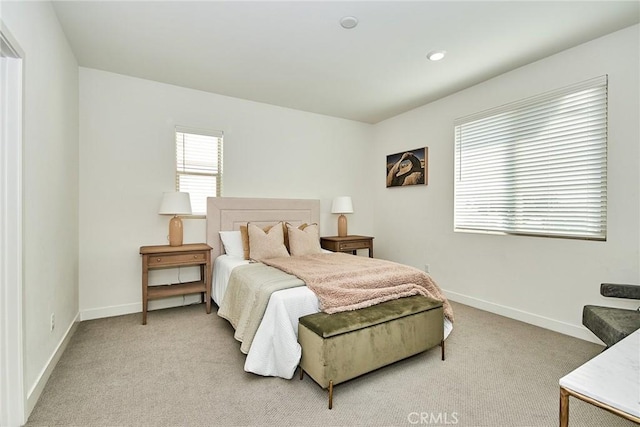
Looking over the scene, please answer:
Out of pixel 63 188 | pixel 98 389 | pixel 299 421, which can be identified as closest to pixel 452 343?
pixel 299 421

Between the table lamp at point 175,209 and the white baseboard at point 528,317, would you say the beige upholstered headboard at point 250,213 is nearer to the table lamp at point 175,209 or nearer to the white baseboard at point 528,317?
the table lamp at point 175,209

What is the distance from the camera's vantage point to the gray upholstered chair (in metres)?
1.99

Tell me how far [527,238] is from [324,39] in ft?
9.65

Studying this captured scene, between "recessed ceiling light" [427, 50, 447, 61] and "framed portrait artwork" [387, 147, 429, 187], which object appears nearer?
"recessed ceiling light" [427, 50, 447, 61]

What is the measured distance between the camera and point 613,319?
7.04 feet

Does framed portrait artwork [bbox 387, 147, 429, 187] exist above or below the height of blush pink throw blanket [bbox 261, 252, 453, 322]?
above

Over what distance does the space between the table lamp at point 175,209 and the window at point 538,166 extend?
11.3 ft

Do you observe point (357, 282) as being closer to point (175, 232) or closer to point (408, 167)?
point (175, 232)

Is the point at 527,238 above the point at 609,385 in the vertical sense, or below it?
above

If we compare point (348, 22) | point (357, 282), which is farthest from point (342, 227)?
point (348, 22)

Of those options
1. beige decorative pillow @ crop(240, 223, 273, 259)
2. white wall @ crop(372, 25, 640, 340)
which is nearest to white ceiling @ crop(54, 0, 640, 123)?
white wall @ crop(372, 25, 640, 340)

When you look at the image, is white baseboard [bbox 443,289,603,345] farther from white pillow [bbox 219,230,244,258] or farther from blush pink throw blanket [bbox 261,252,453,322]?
white pillow [bbox 219,230,244,258]

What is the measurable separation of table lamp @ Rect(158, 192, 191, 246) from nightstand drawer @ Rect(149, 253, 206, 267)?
0.91 feet

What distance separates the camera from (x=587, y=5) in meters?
2.26
